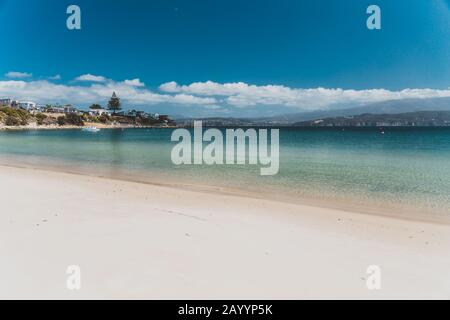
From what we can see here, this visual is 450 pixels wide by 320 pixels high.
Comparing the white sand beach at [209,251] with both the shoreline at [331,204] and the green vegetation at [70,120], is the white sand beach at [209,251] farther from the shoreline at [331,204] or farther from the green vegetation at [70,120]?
the green vegetation at [70,120]

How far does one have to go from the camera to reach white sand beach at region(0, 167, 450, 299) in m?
3.18

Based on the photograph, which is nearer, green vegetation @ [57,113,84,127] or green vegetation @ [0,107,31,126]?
green vegetation @ [0,107,31,126]

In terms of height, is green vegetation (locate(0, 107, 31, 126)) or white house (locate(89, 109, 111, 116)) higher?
white house (locate(89, 109, 111, 116))

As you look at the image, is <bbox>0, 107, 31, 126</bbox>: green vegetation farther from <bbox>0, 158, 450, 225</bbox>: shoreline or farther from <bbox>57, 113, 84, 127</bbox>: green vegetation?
<bbox>0, 158, 450, 225</bbox>: shoreline

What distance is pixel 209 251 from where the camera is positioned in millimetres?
4180

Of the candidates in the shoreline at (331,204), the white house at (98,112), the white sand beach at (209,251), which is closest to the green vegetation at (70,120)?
the white house at (98,112)

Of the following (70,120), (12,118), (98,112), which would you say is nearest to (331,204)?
(12,118)

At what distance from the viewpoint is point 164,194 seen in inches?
355

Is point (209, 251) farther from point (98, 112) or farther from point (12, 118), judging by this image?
point (98, 112)

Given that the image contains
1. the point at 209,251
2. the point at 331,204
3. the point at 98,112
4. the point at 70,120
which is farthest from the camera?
the point at 98,112

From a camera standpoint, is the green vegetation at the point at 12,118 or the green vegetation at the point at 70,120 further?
the green vegetation at the point at 70,120

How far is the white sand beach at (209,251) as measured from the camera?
3178 mm

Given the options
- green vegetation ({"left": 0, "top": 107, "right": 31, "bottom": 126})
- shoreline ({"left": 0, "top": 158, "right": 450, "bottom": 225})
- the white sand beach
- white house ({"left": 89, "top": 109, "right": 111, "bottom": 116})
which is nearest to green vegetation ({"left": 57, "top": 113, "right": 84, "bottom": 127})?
green vegetation ({"left": 0, "top": 107, "right": 31, "bottom": 126})
